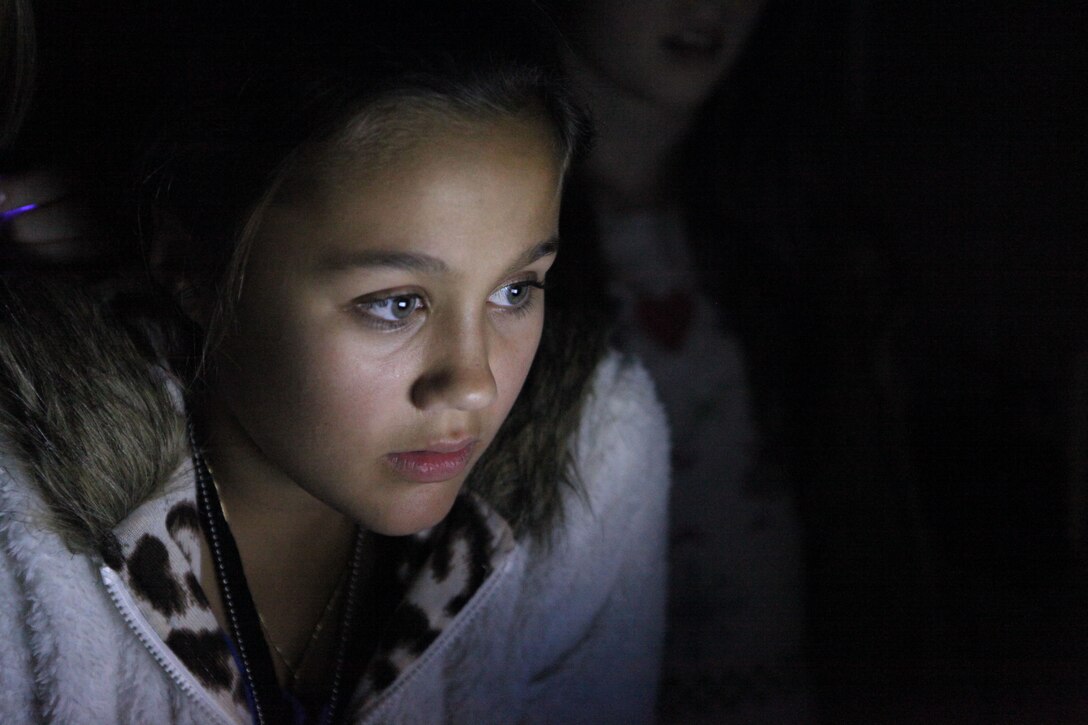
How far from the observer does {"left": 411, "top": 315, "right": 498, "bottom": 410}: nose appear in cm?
56

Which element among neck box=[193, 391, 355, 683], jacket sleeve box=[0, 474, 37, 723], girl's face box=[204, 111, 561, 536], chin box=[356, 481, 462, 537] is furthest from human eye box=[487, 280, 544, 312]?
jacket sleeve box=[0, 474, 37, 723]

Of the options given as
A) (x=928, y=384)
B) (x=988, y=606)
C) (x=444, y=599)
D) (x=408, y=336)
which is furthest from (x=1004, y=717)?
(x=408, y=336)

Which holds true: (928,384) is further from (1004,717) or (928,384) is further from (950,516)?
(1004,717)

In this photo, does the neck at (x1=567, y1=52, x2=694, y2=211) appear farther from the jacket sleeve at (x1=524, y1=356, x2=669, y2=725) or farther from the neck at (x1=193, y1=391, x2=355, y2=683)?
the neck at (x1=193, y1=391, x2=355, y2=683)

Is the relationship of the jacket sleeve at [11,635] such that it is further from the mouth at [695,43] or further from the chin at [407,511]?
the mouth at [695,43]

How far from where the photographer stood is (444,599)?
713 mm

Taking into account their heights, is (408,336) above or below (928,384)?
above

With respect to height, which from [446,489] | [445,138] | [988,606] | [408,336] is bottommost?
[988,606]

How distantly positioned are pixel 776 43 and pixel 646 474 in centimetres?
54

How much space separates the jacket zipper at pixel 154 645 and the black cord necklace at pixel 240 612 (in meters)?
0.07

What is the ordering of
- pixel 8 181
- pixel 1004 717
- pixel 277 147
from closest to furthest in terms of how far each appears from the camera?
pixel 277 147 → pixel 8 181 → pixel 1004 717

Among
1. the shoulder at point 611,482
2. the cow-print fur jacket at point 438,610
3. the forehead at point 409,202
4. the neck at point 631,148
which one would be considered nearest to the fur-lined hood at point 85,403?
the cow-print fur jacket at point 438,610

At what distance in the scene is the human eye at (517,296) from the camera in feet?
2.01

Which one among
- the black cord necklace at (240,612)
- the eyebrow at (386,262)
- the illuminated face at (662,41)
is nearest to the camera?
the eyebrow at (386,262)
